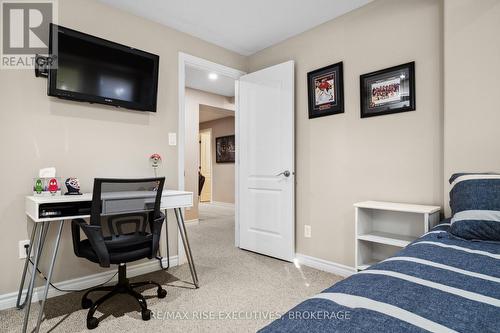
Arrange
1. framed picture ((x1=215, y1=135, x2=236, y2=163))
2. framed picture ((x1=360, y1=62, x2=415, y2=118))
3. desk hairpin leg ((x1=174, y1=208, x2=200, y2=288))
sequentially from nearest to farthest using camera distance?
→ framed picture ((x1=360, y1=62, x2=415, y2=118))
desk hairpin leg ((x1=174, y1=208, x2=200, y2=288))
framed picture ((x1=215, y1=135, x2=236, y2=163))

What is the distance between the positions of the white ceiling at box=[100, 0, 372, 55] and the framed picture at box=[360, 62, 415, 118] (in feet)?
2.29

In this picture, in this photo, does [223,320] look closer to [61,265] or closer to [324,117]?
[61,265]

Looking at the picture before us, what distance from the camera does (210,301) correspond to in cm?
211

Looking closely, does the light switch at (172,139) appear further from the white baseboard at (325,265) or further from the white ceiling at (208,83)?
the white baseboard at (325,265)

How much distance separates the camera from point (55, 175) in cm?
219

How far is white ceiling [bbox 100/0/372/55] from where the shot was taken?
8.17 feet

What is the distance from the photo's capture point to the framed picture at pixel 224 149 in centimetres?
711

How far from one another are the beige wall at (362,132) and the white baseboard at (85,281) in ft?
4.98

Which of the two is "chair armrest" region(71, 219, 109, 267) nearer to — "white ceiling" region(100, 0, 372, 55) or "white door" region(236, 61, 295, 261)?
"white door" region(236, 61, 295, 261)

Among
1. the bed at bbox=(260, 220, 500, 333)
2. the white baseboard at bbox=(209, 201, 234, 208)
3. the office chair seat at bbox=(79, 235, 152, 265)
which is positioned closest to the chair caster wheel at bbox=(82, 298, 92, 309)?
the office chair seat at bbox=(79, 235, 152, 265)

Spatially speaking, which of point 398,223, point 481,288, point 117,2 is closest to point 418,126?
point 398,223

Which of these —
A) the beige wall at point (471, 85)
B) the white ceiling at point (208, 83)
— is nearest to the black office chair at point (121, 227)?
the beige wall at point (471, 85)

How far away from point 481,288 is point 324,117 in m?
2.20

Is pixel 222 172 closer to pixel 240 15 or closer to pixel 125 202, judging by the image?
pixel 240 15
